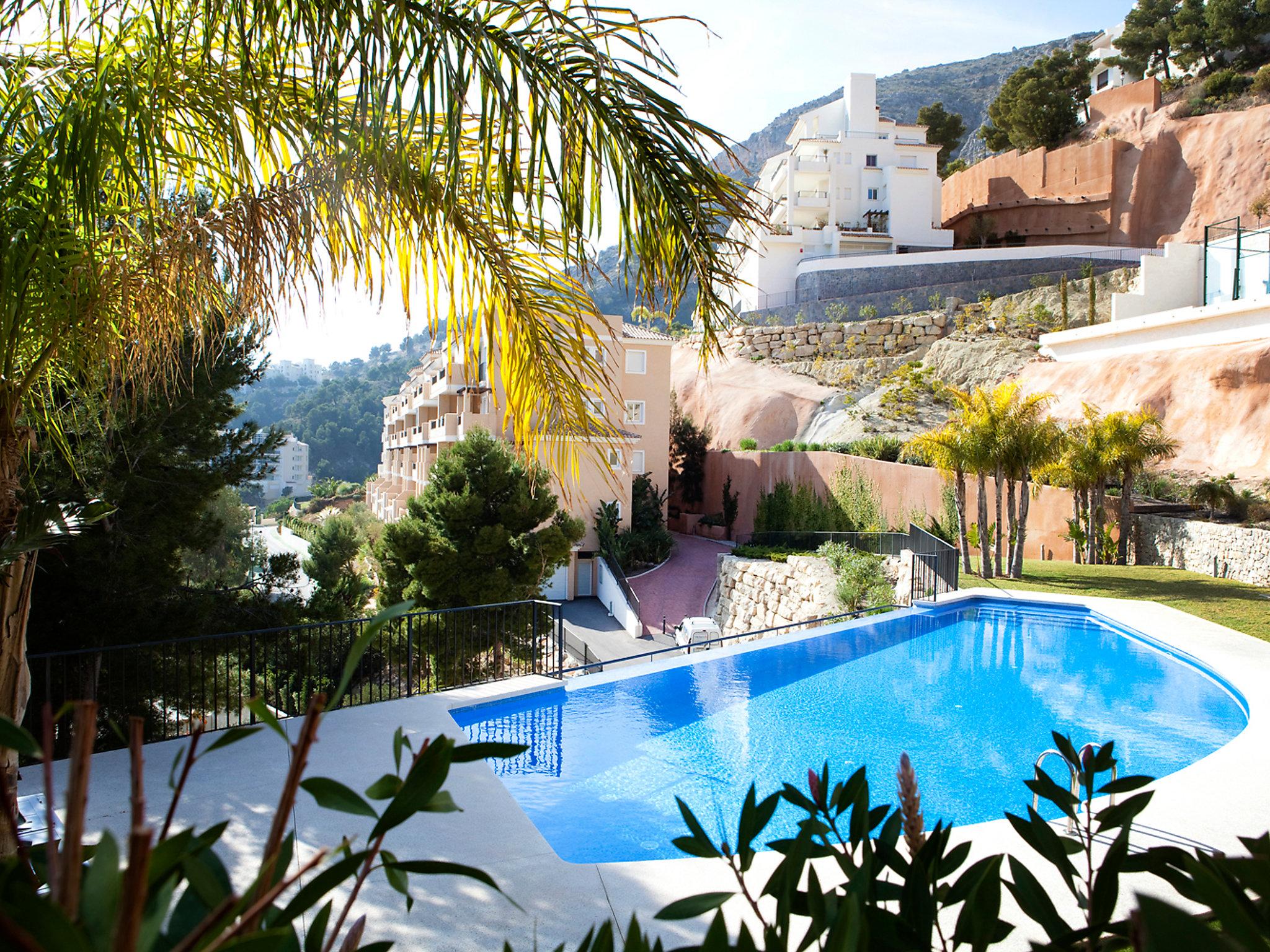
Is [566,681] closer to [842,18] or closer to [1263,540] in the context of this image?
[842,18]

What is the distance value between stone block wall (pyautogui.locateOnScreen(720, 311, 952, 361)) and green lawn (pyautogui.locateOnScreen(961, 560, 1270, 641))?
1611cm

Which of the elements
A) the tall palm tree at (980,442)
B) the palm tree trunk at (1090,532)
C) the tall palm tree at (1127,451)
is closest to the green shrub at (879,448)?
the palm tree trunk at (1090,532)

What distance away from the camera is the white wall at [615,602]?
63.1 feet

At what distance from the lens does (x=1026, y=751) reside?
706 cm

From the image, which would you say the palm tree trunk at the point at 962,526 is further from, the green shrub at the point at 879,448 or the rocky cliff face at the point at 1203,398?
the rocky cliff face at the point at 1203,398

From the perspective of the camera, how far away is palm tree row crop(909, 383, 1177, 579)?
14.2 m

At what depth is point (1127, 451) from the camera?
1470 centimetres

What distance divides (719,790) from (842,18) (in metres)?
5.05

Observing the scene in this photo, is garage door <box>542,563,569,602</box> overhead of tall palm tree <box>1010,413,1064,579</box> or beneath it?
beneath

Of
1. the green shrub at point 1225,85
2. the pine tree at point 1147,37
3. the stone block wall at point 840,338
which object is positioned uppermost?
the pine tree at point 1147,37

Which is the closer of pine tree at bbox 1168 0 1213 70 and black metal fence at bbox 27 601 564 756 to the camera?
black metal fence at bbox 27 601 564 756

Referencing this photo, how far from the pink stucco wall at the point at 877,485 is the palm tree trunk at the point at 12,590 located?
17908 millimetres

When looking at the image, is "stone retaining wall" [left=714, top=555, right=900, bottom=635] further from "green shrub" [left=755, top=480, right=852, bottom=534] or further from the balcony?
the balcony

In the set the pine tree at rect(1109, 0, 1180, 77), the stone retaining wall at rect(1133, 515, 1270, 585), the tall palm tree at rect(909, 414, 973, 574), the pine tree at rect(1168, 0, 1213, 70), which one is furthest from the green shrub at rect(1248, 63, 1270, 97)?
the tall palm tree at rect(909, 414, 973, 574)
